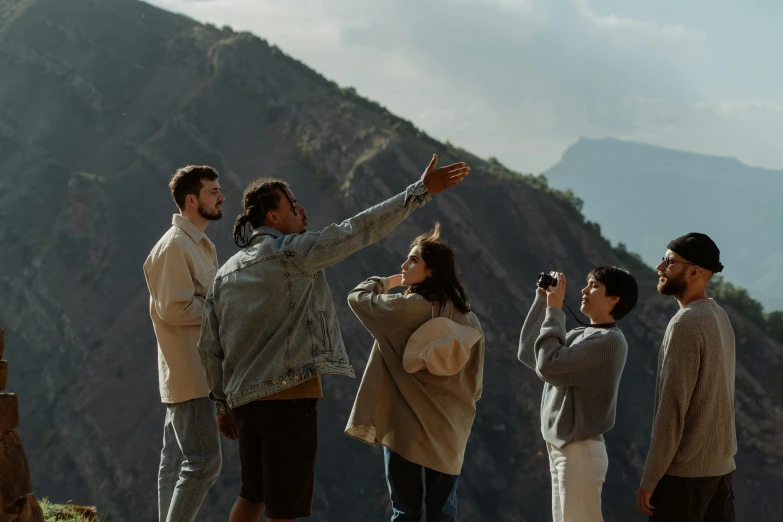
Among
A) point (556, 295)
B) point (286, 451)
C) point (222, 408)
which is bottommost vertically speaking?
point (286, 451)

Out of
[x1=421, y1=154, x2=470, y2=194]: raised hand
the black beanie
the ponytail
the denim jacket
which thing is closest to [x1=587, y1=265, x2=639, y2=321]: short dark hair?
the black beanie

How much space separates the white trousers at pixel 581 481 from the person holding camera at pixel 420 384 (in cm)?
55

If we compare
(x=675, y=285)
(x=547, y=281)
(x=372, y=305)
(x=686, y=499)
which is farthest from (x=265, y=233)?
(x=686, y=499)

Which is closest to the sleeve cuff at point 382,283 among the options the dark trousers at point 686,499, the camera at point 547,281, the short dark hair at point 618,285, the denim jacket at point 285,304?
the denim jacket at point 285,304

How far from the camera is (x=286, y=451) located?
12.4 feet

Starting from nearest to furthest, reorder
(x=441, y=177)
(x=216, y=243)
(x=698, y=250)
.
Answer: (x=441, y=177), (x=698, y=250), (x=216, y=243)

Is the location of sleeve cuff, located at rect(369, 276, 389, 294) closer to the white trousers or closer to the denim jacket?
the denim jacket

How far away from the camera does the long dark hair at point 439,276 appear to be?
4395mm

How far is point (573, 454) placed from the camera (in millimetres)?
4266

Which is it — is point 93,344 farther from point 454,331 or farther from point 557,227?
point 454,331

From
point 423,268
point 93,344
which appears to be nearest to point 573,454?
point 423,268

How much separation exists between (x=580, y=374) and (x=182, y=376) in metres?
2.24

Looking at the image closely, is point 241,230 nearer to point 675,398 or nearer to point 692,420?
point 675,398

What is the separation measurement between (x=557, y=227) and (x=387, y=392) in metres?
40.8
